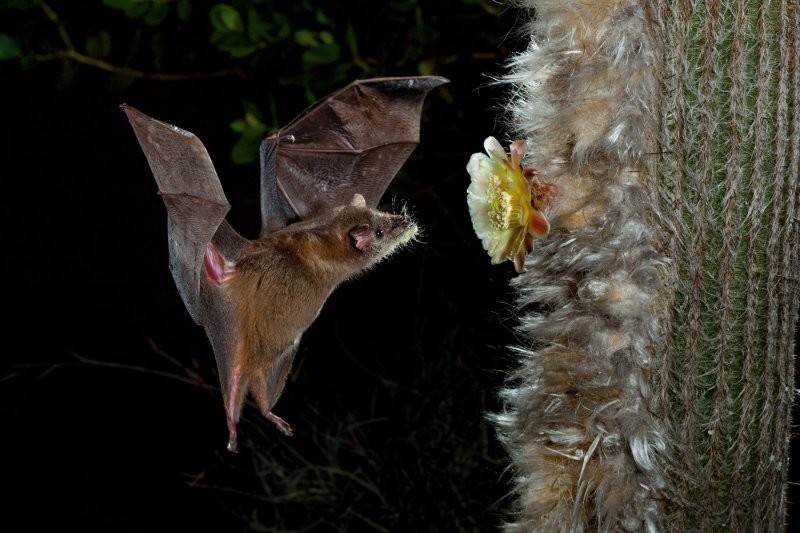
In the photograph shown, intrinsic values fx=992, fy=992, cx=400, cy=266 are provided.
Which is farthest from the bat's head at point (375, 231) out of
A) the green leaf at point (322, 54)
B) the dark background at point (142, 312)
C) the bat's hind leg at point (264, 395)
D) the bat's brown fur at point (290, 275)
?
the dark background at point (142, 312)

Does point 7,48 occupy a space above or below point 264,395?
above

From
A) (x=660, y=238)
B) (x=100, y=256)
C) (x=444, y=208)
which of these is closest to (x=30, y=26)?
(x=100, y=256)

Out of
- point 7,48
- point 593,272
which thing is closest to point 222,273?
point 593,272

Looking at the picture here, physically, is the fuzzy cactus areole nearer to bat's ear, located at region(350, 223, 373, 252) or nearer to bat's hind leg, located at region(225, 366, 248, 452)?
bat's ear, located at region(350, 223, 373, 252)

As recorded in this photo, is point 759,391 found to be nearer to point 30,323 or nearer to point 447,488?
point 447,488

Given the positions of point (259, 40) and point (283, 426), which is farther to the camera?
point (259, 40)

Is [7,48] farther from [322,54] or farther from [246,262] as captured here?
[246,262]
